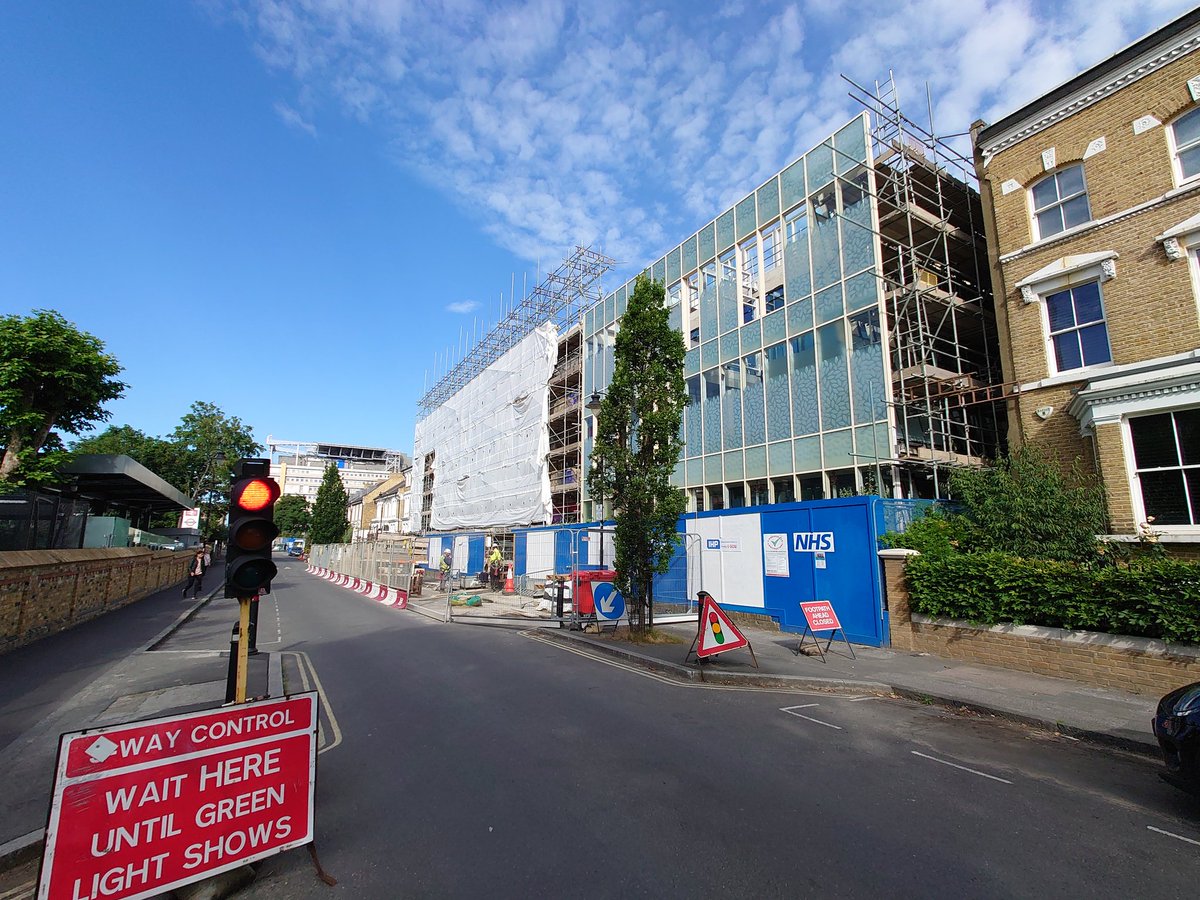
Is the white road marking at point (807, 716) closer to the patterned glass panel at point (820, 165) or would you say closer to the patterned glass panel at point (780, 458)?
the patterned glass panel at point (780, 458)

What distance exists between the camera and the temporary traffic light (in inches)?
187

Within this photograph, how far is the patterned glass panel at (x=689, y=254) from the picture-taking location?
23.1m

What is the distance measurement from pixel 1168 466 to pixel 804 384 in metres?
8.39

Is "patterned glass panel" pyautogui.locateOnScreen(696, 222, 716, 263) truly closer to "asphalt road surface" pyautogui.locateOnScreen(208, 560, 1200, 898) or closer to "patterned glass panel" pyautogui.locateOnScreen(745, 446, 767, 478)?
"patterned glass panel" pyautogui.locateOnScreen(745, 446, 767, 478)

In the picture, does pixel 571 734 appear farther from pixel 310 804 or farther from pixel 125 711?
pixel 125 711

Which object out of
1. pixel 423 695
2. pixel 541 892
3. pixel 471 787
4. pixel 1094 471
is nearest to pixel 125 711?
pixel 423 695

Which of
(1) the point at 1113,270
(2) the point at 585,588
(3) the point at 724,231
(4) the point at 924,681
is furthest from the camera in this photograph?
(3) the point at 724,231

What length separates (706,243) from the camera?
22500 mm

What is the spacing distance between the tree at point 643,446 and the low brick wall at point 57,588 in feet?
37.2

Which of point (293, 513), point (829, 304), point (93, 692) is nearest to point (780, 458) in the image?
point (829, 304)

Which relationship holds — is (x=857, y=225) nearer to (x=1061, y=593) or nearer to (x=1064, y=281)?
(x=1064, y=281)

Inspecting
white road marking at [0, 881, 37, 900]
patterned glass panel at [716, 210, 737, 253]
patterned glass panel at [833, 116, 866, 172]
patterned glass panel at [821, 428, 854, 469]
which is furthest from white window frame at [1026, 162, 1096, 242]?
white road marking at [0, 881, 37, 900]

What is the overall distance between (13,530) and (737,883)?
16671 millimetres

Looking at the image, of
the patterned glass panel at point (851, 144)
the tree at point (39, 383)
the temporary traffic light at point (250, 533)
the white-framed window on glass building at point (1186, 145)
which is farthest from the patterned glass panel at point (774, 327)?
the tree at point (39, 383)
